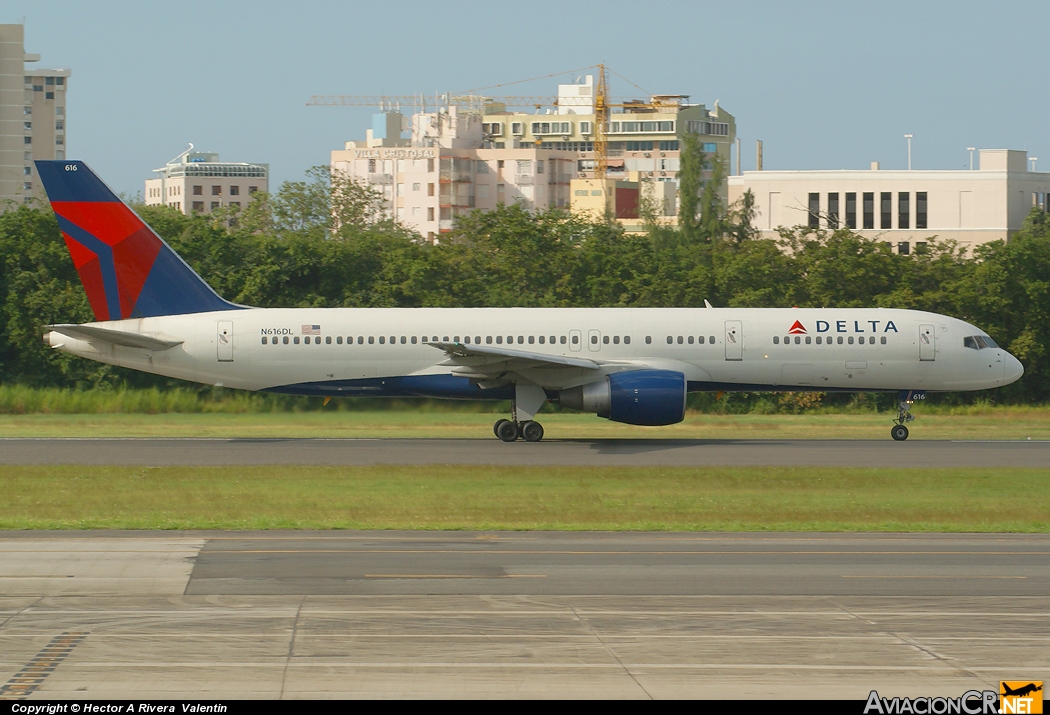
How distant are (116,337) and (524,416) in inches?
446

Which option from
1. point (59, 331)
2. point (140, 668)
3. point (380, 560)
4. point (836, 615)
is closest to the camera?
point (140, 668)

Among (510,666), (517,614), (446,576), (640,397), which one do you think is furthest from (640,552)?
(640,397)

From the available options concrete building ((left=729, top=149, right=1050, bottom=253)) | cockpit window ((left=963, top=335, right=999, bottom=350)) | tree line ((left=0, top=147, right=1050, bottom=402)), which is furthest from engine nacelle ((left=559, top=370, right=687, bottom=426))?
concrete building ((left=729, top=149, right=1050, bottom=253))

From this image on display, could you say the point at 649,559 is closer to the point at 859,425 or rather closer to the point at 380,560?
the point at 380,560

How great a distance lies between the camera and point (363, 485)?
1078 inches

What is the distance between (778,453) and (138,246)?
18.5m

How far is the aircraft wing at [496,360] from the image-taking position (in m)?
34.9

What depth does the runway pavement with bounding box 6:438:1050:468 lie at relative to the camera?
105 ft

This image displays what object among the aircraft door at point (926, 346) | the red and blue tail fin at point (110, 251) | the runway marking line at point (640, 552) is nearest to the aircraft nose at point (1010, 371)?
the aircraft door at point (926, 346)

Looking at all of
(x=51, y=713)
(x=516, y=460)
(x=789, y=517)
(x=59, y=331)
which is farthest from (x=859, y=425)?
(x=51, y=713)

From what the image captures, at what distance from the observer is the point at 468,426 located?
42688 millimetres

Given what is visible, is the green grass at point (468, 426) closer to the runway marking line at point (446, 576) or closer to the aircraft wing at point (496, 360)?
the aircraft wing at point (496, 360)

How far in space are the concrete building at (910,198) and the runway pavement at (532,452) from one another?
75293 millimetres

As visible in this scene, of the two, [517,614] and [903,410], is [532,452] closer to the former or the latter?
[903,410]
